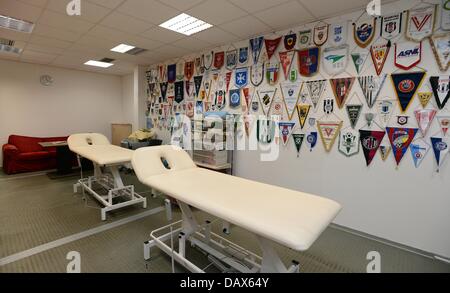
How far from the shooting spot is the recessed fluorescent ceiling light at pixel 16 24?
9.62ft

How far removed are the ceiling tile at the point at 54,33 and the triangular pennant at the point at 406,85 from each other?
424 cm

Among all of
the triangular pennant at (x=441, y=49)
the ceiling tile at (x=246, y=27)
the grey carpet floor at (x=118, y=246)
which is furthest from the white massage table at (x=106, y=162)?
the triangular pennant at (x=441, y=49)

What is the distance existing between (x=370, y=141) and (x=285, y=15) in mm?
1729

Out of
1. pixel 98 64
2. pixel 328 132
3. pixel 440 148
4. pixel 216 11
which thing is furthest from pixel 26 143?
pixel 440 148

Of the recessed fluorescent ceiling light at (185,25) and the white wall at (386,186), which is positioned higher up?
the recessed fluorescent ceiling light at (185,25)

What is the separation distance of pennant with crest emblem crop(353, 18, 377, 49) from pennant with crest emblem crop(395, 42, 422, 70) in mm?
280

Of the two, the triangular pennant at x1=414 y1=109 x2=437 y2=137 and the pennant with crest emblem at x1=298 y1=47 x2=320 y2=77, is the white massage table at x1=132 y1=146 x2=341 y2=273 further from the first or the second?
the pennant with crest emblem at x1=298 y1=47 x2=320 y2=77

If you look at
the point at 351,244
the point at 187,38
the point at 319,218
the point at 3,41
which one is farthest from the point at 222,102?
the point at 3,41

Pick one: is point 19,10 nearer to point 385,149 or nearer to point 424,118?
point 385,149

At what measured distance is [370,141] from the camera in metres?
2.46

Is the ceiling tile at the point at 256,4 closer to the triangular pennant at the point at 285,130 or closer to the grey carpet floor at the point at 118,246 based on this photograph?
the triangular pennant at the point at 285,130

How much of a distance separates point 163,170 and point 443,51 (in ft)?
9.07

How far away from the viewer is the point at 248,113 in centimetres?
349

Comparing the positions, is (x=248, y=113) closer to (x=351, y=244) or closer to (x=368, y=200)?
(x=368, y=200)
